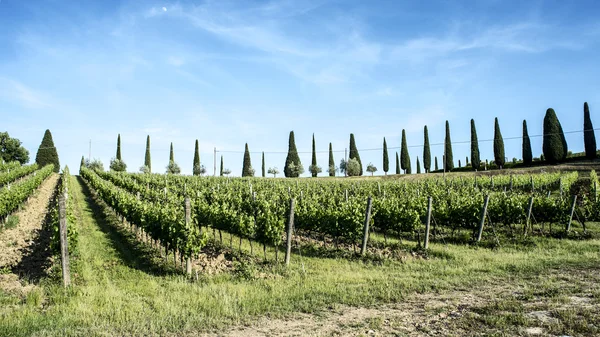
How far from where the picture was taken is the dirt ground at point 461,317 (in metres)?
6.78

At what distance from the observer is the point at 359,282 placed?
1065cm

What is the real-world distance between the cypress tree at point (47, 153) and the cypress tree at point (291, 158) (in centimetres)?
3883

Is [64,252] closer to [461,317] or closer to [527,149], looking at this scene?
[461,317]

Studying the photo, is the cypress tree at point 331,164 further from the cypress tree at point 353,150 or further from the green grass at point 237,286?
the green grass at point 237,286

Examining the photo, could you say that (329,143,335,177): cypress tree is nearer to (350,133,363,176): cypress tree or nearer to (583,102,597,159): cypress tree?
(350,133,363,176): cypress tree

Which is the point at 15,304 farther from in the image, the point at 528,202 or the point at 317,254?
the point at 528,202

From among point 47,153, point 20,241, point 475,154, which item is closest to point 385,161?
point 475,154

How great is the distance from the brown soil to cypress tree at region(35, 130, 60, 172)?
46.3 meters

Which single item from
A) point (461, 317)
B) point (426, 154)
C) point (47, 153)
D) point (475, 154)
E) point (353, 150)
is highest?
point (353, 150)

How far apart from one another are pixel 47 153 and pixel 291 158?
4153 cm

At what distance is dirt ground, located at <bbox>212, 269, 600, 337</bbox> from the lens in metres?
6.78

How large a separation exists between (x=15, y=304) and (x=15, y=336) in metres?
2.07

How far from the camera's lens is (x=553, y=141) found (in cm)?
5503

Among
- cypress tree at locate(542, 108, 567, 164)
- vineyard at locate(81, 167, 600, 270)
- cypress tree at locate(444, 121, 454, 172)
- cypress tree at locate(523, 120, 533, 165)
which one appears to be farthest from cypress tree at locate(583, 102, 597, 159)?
vineyard at locate(81, 167, 600, 270)
